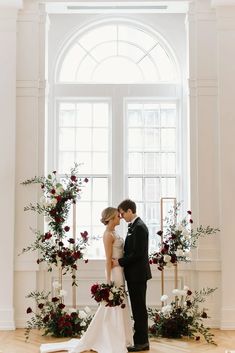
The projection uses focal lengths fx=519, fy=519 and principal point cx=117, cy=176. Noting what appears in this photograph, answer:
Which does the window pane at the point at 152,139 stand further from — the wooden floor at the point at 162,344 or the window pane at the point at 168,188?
the wooden floor at the point at 162,344

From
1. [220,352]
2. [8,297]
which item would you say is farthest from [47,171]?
[220,352]

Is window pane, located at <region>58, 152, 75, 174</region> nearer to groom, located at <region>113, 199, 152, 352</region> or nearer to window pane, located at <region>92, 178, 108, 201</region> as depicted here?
window pane, located at <region>92, 178, 108, 201</region>

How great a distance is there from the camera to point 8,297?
7.28 meters

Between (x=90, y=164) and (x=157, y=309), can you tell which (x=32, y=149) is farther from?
(x=157, y=309)

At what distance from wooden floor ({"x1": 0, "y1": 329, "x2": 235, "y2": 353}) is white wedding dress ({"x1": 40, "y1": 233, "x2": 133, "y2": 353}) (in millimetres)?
283

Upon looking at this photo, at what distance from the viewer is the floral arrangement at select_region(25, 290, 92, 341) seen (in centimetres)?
669

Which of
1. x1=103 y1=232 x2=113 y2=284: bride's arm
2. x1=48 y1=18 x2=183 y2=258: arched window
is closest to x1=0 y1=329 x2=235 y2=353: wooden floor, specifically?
x1=103 y1=232 x2=113 y2=284: bride's arm

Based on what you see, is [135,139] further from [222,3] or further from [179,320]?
[179,320]

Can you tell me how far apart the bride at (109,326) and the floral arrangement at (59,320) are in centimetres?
43

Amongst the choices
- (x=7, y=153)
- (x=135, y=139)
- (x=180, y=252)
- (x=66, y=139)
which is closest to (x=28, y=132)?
(x=7, y=153)

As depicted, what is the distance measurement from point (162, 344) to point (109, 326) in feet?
2.75

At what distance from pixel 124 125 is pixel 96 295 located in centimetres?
330

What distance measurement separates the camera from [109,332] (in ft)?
19.4

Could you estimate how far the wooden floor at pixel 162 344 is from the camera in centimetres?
608
